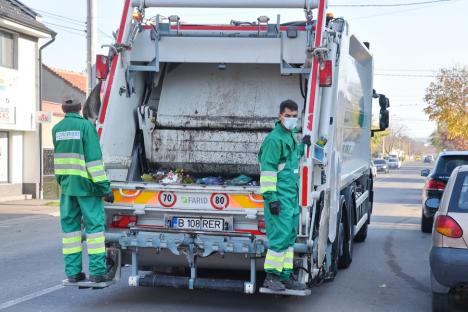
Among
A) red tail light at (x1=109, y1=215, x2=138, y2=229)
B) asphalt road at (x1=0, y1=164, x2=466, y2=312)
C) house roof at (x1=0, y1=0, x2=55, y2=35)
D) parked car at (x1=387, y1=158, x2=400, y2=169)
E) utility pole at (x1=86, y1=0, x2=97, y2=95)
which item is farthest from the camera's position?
parked car at (x1=387, y1=158, x2=400, y2=169)

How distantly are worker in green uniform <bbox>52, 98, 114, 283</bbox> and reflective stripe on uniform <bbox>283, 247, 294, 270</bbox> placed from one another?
1669mm

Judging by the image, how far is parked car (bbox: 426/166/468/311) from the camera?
6.11 meters

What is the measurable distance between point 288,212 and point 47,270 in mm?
4182

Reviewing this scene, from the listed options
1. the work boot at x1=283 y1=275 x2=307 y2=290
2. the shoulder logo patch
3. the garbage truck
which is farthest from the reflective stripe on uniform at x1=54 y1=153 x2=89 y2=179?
the work boot at x1=283 y1=275 x2=307 y2=290

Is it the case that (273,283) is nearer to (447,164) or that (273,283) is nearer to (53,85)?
(447,164)

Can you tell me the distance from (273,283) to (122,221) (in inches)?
65.7

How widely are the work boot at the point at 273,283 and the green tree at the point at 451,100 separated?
37.1m

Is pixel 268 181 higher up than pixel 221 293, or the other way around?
pixel 268 181

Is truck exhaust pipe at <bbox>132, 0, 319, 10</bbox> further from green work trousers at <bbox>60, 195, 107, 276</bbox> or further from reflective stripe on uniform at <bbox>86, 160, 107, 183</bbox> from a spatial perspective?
green work trousers at <bbox>60, 195, 107, 276</bbox>

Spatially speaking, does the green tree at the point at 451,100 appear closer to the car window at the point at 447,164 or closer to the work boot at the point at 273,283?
the car window at the point at 447,164

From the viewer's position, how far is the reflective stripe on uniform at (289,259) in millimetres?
6188

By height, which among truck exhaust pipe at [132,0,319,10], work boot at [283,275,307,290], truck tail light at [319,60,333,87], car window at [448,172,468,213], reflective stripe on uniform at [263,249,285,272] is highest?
truck exhaust pipe at [132,0,319,10]

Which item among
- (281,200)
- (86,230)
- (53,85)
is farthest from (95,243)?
(53,85)

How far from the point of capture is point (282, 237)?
611 centimetres
